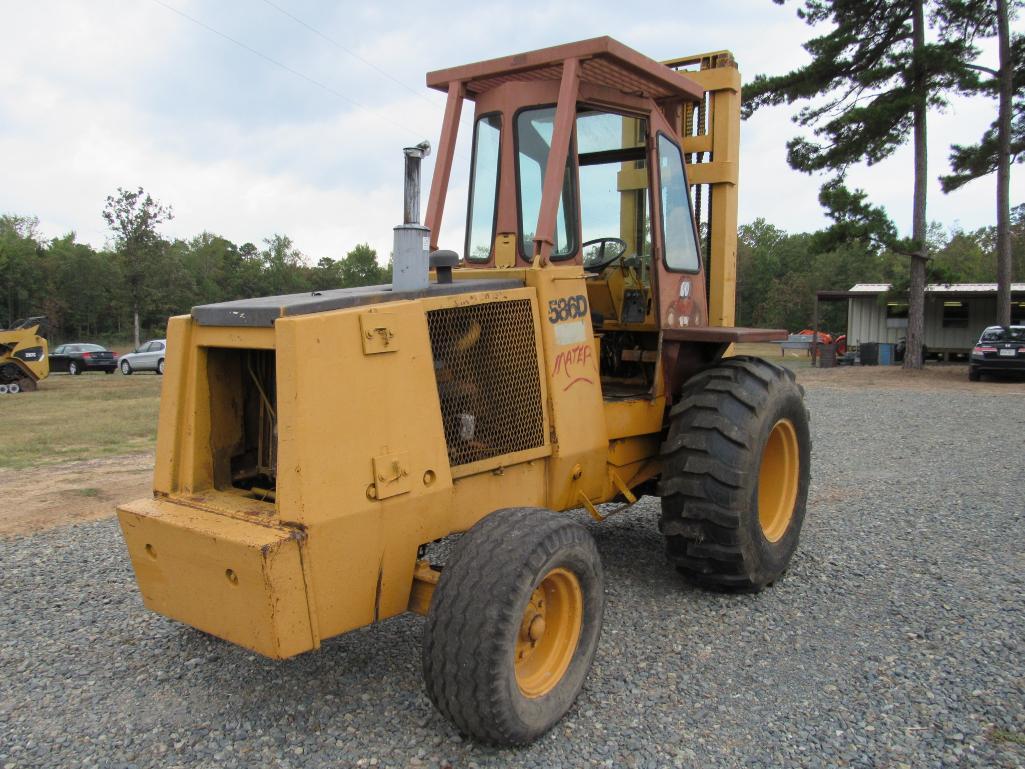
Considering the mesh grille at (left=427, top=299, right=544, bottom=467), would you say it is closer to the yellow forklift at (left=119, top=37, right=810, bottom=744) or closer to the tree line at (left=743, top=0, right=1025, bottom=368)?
the yellow forklift at (left=119, top=37, right=810, bottom=744)

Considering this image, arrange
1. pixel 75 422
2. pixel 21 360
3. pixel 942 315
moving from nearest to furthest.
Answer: pixel 75 422
pixel 21 360
pixel 942 315

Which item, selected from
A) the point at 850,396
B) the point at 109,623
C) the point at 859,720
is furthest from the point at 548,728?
the point at 850,396

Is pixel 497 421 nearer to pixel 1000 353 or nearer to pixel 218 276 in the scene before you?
pixel 1000 353

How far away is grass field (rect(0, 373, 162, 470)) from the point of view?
10.8 meters

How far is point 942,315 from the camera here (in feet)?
102

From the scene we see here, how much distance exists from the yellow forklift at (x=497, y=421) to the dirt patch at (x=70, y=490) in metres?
4.20

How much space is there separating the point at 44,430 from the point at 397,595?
1218 centimetres

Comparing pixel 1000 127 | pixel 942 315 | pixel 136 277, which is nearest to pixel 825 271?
pixel 942 315

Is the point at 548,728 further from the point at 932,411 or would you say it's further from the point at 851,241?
the point at 851,241

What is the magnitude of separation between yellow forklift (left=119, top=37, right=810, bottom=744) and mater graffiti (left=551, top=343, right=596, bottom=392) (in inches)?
0.7

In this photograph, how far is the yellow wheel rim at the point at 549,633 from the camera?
322cm

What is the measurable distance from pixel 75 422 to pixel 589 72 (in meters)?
13.1

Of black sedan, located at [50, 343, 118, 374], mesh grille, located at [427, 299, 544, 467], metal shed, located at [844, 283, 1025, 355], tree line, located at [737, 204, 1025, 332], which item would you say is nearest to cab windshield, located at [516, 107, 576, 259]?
mesh grille, located at [427, 299, 544, 467]

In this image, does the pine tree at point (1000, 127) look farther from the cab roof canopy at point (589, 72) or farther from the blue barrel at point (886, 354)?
the cab roof canopy at point (589, 72)
